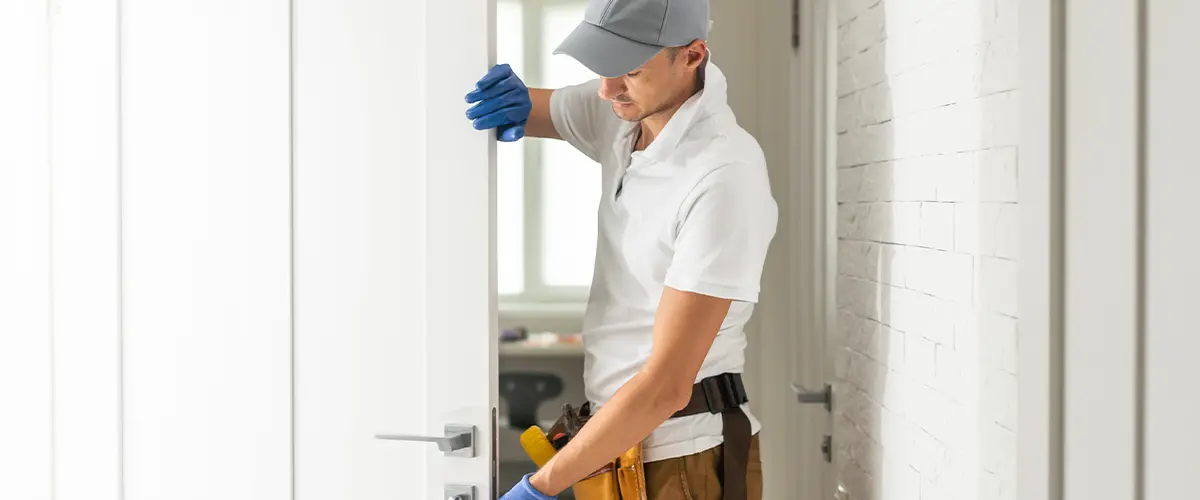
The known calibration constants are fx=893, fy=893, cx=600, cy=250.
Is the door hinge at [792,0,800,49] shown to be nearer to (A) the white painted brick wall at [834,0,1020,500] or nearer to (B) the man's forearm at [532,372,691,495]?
(A) the white painted brick wall at [834,0,1020,500]

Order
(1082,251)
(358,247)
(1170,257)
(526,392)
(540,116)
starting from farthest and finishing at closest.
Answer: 1. (526,392)
2. (540,116)
3. (358,247)
4. (1082,251)
5. (1170,257)

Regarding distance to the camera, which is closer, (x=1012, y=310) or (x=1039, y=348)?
(x=1039, y=348)

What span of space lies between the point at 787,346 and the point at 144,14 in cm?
144


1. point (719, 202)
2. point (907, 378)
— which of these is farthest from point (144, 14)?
point (907, 378)

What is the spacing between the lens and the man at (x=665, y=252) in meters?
1.32

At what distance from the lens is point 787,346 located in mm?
2006

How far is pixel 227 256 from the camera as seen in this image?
5.11ft

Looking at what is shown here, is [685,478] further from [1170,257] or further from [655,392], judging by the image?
[1170,257]

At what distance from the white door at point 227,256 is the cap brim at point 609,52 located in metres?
0.26

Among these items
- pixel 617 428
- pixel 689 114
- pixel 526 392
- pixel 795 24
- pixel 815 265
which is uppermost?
pixel 795 24

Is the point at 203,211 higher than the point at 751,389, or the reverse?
the point at 203,211

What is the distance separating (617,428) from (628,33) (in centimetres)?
59

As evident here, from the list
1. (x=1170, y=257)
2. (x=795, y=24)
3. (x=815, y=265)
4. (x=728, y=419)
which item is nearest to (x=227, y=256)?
(x=728, y=419)

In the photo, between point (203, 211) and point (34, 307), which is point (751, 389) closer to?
point (203, 211)
